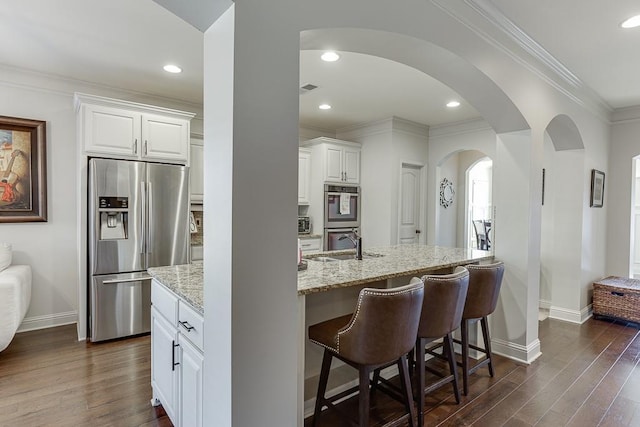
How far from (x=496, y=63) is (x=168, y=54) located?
272 centimetres

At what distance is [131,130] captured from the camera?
138 inches

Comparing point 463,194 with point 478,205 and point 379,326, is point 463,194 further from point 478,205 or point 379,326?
point 379,326

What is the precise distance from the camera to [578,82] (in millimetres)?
3564

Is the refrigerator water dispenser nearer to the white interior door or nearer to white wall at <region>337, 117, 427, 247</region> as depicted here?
white wall at <region>337, 117, 427, 247</region>

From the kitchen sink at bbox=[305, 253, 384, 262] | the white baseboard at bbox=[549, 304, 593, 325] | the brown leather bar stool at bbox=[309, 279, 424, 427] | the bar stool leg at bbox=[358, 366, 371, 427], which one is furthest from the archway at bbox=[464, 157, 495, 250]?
the bar stool leg at bbox=[358, 366, 371, 427]

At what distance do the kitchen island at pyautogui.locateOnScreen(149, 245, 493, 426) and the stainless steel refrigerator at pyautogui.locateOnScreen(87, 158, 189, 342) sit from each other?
1.34 metres

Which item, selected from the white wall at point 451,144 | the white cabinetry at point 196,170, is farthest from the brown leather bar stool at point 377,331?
the white wall at point 451,144

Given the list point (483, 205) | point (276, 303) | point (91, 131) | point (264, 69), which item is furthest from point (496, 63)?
point (483, 205)

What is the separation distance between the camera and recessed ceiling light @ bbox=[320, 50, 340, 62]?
2.96 metres

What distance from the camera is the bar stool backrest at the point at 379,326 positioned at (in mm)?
1671

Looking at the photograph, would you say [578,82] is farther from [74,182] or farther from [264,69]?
[74,182]

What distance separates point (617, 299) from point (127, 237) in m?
5.56

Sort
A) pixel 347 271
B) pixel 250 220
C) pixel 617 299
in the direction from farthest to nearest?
1. pixel 617 299
2. pixel 347 271
3. pixel 250 220

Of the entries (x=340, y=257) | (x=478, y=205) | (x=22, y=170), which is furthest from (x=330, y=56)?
(x=478, y=205)
